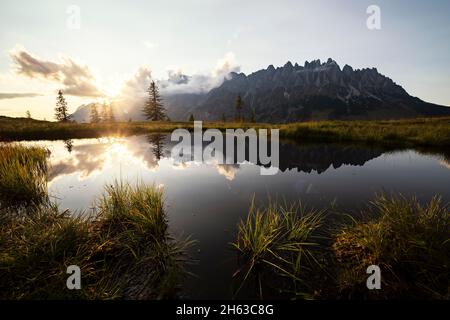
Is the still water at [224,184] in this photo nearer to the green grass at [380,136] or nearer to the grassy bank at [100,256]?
the grassy bank at [100,256]

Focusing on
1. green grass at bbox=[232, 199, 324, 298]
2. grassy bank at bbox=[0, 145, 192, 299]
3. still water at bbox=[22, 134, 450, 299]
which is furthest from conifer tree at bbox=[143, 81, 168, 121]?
green grass at bbox=[232, 199, 324, 298]

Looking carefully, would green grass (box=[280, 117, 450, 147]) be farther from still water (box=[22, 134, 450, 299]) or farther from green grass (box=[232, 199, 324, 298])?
green grass (box=[232, 199, 324, 298])

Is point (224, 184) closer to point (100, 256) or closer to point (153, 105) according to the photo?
point (100, 256)

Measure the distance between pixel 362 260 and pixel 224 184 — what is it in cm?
777

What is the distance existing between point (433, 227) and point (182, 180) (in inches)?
423

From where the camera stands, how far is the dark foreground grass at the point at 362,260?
4723 millimetres

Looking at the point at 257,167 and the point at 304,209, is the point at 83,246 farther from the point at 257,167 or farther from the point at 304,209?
the point at 257,167

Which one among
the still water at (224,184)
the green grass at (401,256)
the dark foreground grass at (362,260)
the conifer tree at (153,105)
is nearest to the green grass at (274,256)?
the dark foreground grass at (362,260)

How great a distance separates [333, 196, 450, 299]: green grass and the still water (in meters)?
2.82

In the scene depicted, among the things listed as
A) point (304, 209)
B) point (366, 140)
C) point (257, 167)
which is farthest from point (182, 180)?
point (366, 140)

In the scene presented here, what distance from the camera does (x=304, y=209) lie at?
344 inches

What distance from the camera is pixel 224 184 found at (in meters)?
12.5

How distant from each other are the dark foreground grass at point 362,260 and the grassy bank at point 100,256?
1.93m
